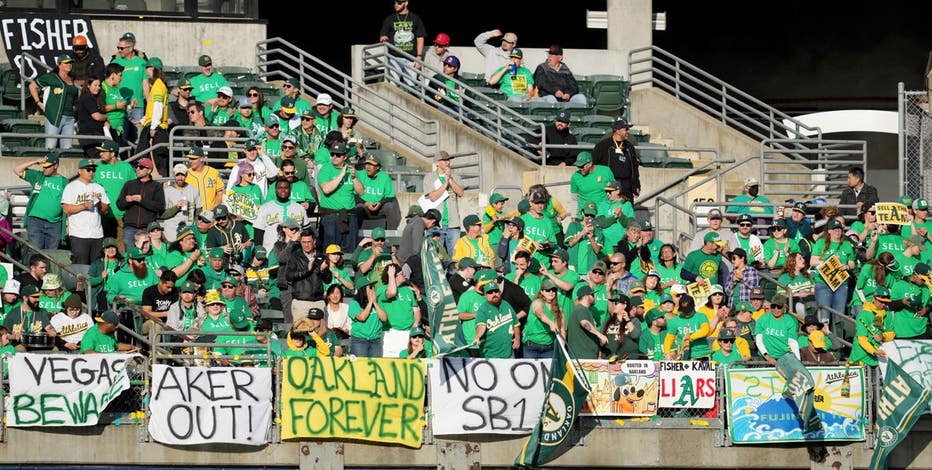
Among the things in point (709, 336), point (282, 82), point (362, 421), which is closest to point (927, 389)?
point (709, 336)

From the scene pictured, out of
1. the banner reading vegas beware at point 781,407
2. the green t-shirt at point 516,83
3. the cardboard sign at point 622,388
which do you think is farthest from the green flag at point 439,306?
the green t-shirt at point 516,83

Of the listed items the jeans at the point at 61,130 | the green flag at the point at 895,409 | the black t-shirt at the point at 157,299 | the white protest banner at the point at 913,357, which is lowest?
the green flag at the point at 895,409

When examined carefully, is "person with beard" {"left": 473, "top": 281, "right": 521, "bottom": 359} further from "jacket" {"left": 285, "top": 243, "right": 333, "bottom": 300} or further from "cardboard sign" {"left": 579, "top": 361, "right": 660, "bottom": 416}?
"jacket" {"left": 285, "top": 243, "right": 333, "bottom": 300}

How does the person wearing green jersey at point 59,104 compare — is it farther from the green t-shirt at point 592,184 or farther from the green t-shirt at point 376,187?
the green t-shirt at point 592,184

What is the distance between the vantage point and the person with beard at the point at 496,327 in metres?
21.5

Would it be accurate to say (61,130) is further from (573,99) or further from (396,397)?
(396,397)

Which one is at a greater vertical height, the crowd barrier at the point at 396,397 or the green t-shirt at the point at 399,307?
the green t-shirt at the point at 399,307

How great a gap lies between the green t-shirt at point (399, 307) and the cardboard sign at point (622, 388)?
6.32 ft

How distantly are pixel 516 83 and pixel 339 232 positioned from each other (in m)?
6.57

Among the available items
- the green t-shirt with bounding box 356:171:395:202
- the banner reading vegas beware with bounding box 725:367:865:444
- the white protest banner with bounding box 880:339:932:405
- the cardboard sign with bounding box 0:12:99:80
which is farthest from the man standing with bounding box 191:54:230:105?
the white protest banner with bounding box 880:339:932:405

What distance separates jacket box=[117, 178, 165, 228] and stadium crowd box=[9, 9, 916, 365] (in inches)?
0.8

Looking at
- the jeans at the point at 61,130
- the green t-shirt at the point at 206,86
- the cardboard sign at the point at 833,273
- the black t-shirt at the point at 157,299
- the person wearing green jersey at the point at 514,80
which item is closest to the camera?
the black t-shirt at the point at 157,299

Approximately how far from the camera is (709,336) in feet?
73.4

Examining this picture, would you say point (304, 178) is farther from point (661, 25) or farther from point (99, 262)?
point (661, 25)
